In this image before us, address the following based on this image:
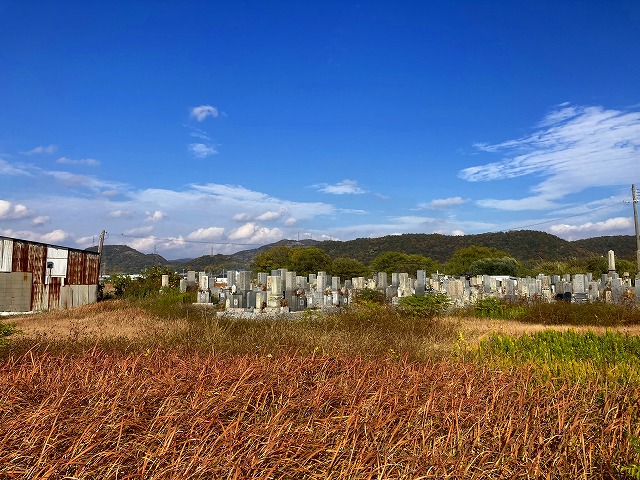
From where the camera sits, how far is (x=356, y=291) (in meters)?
20.5

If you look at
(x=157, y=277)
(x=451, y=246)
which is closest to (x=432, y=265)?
(x=451, y=246)

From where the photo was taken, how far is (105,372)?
16.0 feet

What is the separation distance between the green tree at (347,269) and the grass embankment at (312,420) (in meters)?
37.2

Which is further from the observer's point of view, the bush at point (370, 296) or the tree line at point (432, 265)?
the tree line at point (432, 265)

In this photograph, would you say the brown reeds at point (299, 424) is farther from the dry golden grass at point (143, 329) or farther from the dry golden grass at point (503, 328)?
the dry golden grass at point (503, 328)

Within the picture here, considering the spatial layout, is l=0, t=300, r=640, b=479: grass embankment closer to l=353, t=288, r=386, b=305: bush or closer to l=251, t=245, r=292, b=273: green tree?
l=353, t=288, r=386, b=305: bush

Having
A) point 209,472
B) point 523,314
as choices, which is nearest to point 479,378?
point 209,472

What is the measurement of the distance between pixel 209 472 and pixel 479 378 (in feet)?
10.4

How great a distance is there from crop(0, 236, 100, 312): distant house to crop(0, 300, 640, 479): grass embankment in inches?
737

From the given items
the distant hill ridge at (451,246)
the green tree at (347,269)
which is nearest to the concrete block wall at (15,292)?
the green tree at (347,269)

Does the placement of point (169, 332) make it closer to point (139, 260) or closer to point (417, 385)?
point (417, 385)

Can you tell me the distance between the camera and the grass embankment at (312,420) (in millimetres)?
2859

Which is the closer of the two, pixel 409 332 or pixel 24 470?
pixel 24 470

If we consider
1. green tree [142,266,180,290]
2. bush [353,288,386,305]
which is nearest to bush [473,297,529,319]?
bush [353,288,386,305]
